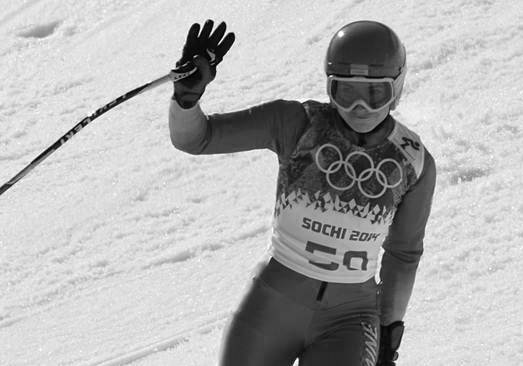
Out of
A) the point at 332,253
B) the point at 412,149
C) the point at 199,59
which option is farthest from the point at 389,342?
the point at 199,59

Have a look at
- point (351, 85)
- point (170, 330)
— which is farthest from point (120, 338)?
point (351, 85)

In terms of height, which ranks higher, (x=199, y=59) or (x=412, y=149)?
(x=199, y=59)

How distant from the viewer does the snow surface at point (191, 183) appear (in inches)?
237

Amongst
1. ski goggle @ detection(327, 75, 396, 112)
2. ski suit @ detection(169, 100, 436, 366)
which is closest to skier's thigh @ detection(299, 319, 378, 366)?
ski suit @ detection(169, 100, 436, 366)

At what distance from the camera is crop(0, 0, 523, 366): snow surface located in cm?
602

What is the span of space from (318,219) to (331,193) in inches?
3.8

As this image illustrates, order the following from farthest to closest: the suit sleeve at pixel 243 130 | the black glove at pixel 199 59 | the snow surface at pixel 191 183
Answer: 1. the snow surface at pixel 191 183
2. the suit sleeve at pixel 243 130
3. the black glove at pixel 199 59

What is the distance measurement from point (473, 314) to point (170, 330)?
1.71 m

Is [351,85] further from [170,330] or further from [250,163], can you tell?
[250,163]

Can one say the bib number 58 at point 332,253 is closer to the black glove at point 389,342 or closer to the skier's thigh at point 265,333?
the skier's thigh at point 265,333

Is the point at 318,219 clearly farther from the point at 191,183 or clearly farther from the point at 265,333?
the point at 191,183

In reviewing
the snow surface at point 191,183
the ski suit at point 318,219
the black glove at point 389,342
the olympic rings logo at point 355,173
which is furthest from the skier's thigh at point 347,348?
the snow surface at point 191,183

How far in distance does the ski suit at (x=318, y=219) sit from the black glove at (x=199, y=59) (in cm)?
15

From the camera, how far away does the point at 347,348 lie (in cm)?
350
